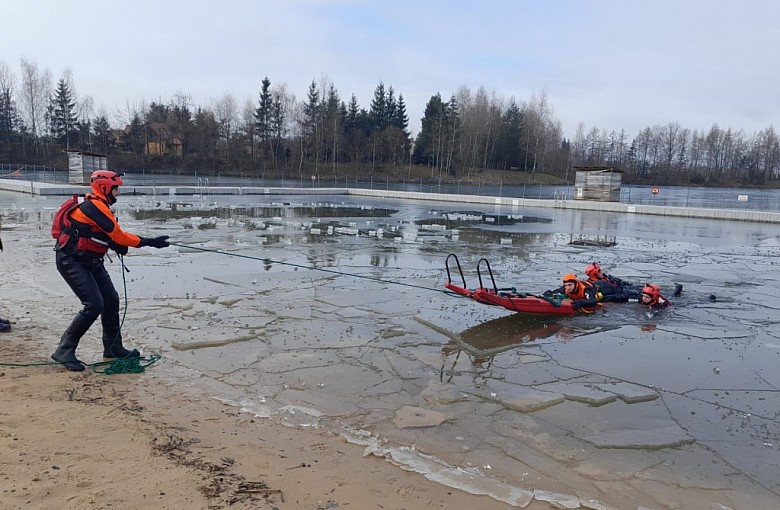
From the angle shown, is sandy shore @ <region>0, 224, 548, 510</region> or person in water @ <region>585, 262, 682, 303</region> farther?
person in water @ <region>585, 262, 682, 303</region>

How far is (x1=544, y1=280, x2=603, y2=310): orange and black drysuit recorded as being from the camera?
894 centimetres

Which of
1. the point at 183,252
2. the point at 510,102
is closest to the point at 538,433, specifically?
the point at 183,252

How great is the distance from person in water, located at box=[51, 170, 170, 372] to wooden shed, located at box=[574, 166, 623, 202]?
3365 centimetres

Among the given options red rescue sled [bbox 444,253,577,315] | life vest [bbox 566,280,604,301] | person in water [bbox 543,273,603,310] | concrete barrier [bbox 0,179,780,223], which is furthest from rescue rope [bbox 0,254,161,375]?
concrete barrier [bbox 0,179,780,223]

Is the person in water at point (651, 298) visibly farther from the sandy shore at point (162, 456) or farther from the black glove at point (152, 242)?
the black glove at point (152, 242)

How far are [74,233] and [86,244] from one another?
0.15 meters

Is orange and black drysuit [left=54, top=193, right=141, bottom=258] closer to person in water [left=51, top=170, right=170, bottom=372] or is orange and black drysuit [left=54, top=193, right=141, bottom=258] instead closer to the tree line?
person in water [left=51, top=170, right=170, bottom=372]

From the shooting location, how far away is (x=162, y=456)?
385 centimetres

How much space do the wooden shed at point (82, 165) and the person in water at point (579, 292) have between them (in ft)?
119

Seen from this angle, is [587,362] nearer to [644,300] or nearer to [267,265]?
[644,300]

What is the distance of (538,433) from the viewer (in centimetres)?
491

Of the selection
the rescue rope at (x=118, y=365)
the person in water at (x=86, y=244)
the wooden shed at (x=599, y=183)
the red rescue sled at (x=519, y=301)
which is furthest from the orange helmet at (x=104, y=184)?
the wooden shed at (x=599, y=183)

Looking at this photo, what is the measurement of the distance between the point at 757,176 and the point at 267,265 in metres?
109

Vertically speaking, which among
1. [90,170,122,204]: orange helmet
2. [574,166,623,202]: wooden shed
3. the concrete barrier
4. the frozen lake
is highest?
[574,166,623,202]: wooden shed
